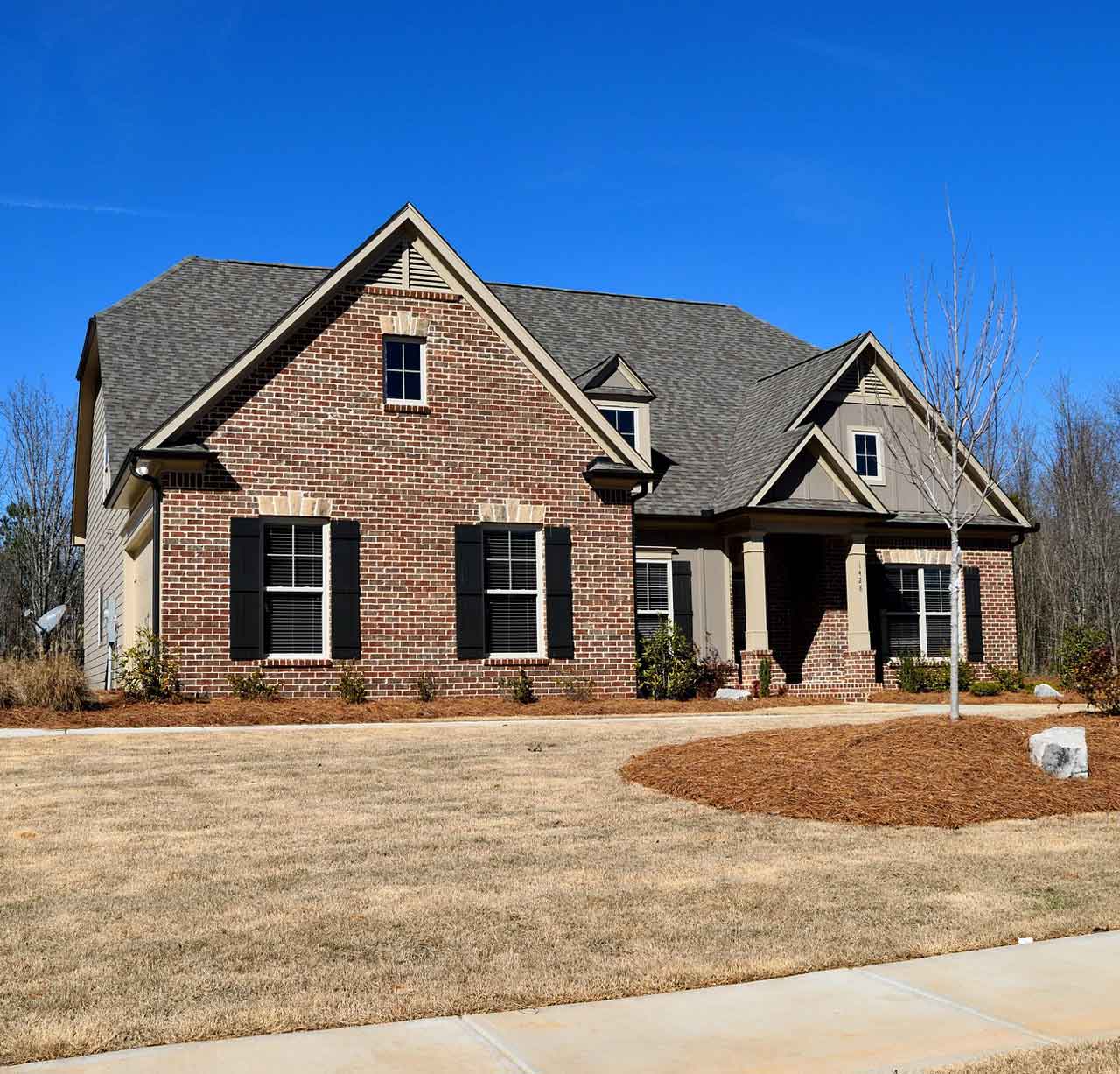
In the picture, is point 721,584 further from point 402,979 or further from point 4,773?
point 402,979

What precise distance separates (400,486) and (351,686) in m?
3.24

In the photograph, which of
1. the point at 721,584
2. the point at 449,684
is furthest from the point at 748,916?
the point at 721,584

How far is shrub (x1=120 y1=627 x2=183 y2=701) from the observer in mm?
17703

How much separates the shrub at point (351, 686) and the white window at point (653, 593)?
680 cm

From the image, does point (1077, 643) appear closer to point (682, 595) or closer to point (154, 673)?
point (682, 595)

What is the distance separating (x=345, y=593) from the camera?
18938 millimetres

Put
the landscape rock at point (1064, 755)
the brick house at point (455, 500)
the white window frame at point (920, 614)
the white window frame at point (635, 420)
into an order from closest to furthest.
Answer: the landscape rock at point (1064, 755), the brick house at point (455, 500), the white window frame at point (635, 420), the white window frame at point (920, 614)

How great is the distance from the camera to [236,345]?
23328 millimetres

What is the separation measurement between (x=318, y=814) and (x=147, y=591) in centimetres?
1439

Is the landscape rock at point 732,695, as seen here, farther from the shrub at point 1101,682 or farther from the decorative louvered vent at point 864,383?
the decorative louvered vent at point 864,383

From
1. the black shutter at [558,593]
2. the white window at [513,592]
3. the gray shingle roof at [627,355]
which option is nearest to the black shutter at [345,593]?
the white window at [513,592]

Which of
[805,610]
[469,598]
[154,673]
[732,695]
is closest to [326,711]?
[154,673]

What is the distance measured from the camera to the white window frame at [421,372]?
64.8 feet

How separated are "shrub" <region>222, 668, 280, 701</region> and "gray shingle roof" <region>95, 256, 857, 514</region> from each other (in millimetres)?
4893
